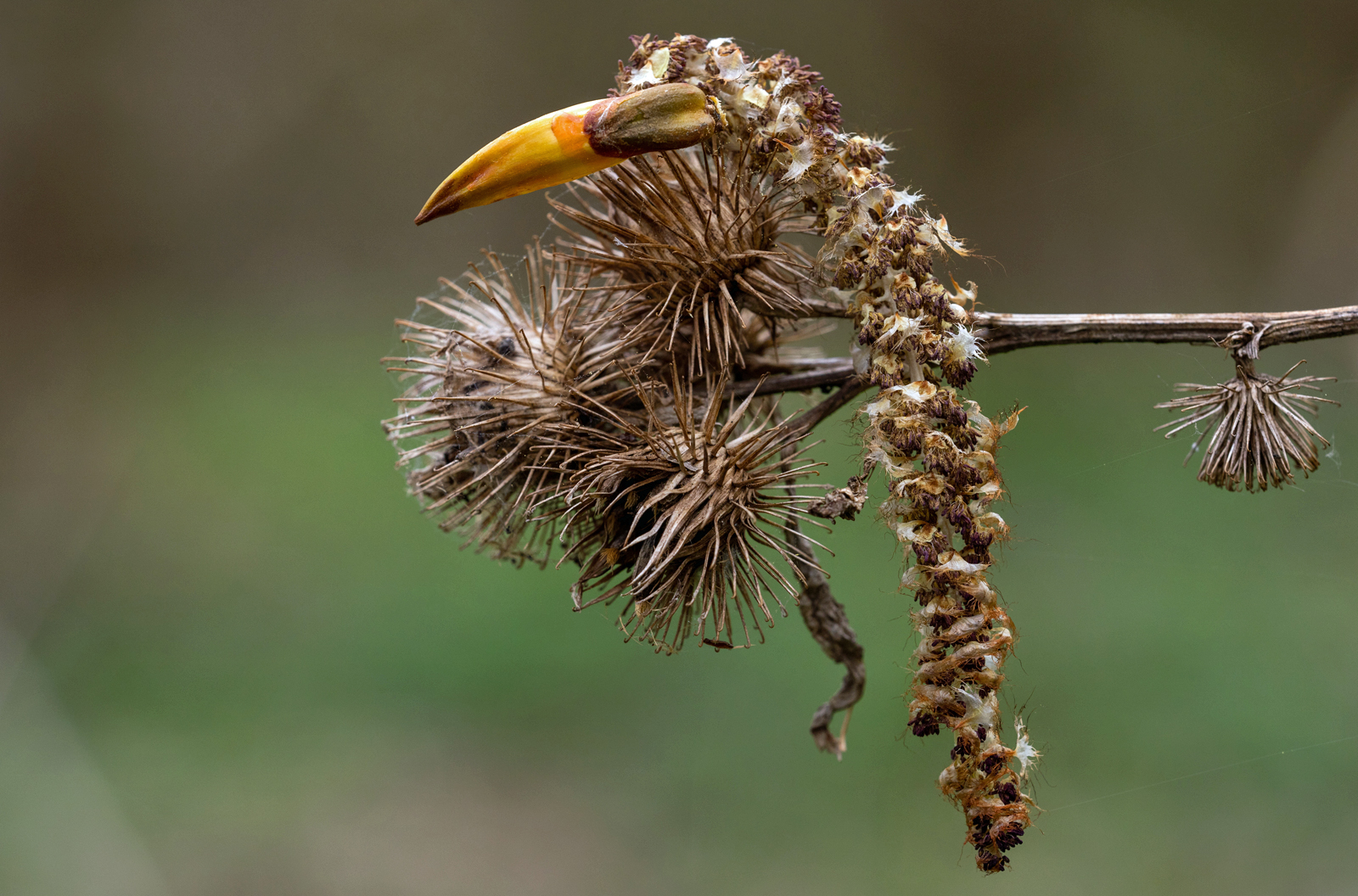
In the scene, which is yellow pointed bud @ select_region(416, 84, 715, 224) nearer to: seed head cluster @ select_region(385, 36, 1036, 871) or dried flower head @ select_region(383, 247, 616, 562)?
seed head cluster @ select_region(385, 36, 1036, 871)

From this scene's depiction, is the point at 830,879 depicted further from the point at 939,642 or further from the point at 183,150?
the point at 183,150

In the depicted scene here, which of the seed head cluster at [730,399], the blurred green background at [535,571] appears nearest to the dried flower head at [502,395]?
the seed head cluster at [730,399]

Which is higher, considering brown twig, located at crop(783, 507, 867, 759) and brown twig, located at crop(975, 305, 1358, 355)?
brown twig, located at crop(975, 305, 1358, 355)

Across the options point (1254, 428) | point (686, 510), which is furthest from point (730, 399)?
point (1254, 428)

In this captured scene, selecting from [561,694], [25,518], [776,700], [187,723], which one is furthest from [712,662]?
[25,518]

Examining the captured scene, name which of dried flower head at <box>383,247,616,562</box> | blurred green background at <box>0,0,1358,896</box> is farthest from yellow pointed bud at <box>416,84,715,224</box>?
blurred green background at <box>0,0,1358,896</box>

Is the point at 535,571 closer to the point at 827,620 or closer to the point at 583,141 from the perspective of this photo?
the point at 827,620
